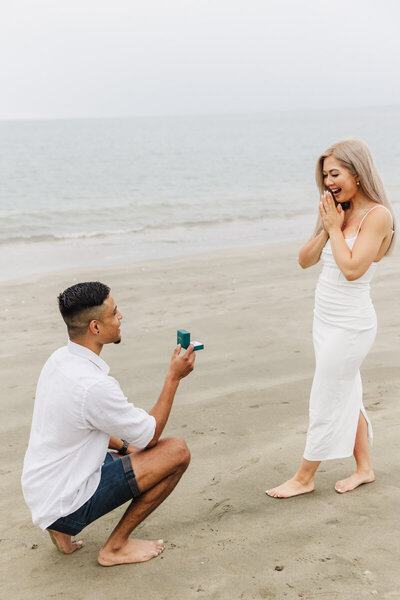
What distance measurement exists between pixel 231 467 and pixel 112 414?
1.46 meters

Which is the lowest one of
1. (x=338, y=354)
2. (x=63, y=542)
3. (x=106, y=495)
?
(x=63, y=542)

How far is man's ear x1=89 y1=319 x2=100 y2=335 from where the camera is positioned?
2.97m

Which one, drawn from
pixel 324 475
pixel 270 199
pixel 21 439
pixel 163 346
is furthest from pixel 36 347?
pixel 270 199

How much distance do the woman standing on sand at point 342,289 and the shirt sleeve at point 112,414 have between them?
3.79 ft

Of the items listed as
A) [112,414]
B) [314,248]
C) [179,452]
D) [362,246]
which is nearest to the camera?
[112,414]

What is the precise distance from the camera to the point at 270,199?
2325cm

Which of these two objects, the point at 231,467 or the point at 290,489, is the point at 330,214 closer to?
the point at 290,489

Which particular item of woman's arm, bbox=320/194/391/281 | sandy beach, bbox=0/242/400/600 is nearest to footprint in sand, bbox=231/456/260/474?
sandy beach, bbox=0/242/400/600

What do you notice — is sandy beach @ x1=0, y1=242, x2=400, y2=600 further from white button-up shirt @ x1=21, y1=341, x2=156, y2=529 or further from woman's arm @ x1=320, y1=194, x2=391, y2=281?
woman's arm @ x1=320, y1=194, x2=391, y2=281

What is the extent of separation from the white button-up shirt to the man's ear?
0.09m

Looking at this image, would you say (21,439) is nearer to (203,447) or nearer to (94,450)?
(203,447)

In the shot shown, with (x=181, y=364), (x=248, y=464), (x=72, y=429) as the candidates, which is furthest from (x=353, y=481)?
(x=72, y=429)

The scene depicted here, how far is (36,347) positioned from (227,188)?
21.3 meters

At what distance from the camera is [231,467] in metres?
4.07
